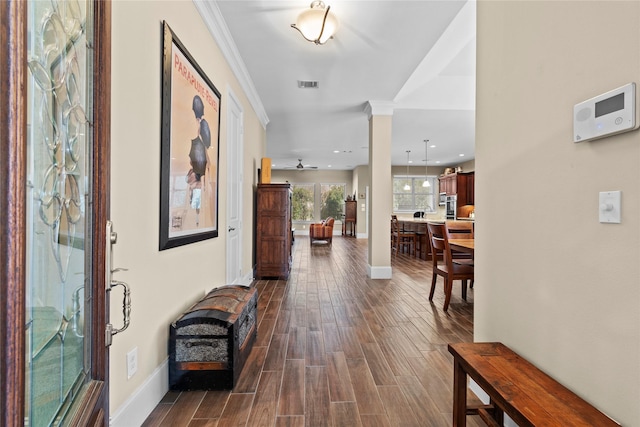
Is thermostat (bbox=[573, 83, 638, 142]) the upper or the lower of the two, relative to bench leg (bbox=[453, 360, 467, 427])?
upper

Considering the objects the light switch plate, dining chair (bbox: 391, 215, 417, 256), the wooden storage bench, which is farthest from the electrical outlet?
dining chair (bbox: 391, 215, 417, 256)

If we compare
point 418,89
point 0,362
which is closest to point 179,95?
point 0,362

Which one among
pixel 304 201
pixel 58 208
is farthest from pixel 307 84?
pixel 304 201

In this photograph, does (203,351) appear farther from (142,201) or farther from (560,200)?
(560,200)

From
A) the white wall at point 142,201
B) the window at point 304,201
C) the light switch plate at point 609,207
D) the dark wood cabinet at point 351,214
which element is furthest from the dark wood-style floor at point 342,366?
the window at point 304,201

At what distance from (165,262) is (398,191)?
1120 cm

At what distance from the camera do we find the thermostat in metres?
0.91

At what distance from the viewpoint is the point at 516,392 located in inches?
42.9

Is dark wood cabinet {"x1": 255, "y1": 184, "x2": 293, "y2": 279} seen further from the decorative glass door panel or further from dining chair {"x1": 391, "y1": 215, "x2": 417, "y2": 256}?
the decorative glass door panel

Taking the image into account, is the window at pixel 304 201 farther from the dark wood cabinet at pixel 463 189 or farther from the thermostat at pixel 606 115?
the thermostat at pixel 606 115

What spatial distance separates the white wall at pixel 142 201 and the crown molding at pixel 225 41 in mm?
225

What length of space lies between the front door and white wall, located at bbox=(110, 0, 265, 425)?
56cm

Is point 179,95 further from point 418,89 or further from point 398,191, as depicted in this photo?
point 398,191

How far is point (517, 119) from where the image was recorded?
4.71ft
